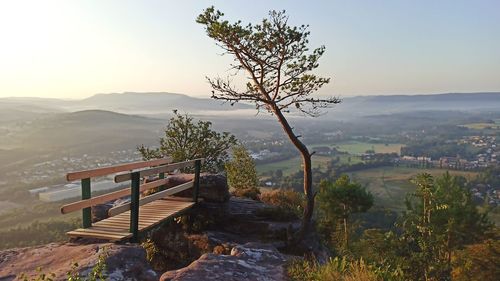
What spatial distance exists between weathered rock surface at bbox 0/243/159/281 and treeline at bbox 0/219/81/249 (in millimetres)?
51977

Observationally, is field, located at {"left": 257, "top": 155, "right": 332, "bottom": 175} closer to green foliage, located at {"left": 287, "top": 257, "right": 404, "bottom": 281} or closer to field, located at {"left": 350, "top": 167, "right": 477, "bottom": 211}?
field, located at {"left": 350, "top": 167, "right": 477, "bottom": 211}

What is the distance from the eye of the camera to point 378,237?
19.8m

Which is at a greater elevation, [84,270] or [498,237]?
[84,270]

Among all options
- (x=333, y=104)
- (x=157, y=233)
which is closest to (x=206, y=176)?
(x=157, y=233)

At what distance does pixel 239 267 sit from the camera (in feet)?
24.6

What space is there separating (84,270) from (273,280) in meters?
3.23

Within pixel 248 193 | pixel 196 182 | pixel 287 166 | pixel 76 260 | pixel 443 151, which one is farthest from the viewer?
pixel 443 151

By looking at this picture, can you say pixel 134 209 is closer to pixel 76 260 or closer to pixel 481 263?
pixel 76 260

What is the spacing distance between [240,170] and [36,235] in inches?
1847

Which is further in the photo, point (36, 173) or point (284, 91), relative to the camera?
point (36, 173)

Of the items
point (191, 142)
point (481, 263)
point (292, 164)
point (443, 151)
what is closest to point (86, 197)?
point (191, 142)

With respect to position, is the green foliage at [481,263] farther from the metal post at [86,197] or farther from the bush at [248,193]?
the metal post at [86,197]

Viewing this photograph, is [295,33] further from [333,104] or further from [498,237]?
[498,237]

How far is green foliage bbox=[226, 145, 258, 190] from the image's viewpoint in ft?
85.0
